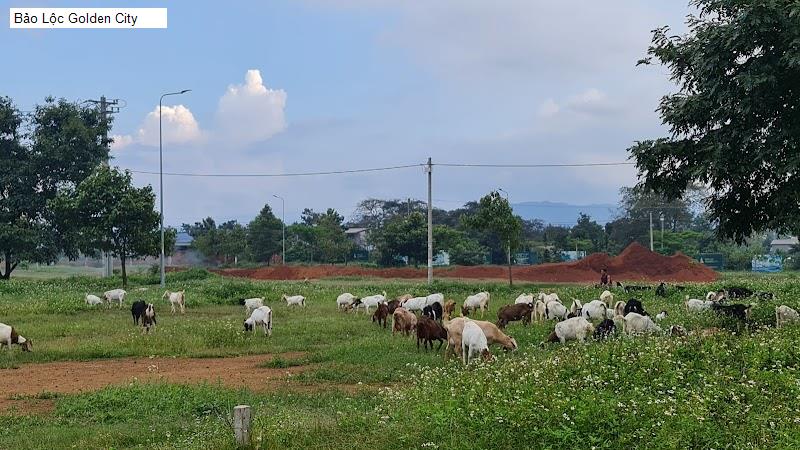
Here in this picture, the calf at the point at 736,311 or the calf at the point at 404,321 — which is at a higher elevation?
the calf at the point at 736,311

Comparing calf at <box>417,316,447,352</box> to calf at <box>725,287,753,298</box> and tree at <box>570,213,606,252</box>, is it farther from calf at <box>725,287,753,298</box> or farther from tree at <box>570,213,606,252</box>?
tree at <box>570,213,606,252</box>

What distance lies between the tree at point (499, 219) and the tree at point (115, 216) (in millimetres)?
17031

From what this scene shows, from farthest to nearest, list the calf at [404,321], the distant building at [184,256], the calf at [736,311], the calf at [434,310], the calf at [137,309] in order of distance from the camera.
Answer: the distant building at [184,256]
the calf at [137,309]
the calf at [434,310]
the calf at [404,321]
the calf at [736,311]

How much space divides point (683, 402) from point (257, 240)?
244ft

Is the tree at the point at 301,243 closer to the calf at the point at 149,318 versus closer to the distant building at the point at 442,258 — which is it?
the distant building at the point at 442,258

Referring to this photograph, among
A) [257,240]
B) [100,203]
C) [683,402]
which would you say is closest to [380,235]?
[257,240]

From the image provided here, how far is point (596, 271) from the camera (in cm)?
5103

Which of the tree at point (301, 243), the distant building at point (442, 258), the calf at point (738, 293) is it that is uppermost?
the tree at point (301, 243)

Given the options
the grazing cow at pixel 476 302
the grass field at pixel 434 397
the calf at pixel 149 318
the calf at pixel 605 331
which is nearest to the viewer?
the grass field at pixel 434 397

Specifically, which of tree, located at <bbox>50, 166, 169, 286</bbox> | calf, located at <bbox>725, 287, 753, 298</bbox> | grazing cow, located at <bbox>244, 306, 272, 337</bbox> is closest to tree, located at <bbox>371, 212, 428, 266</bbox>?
tree, located at <bbox>50, 166, 169, 286</bbox>

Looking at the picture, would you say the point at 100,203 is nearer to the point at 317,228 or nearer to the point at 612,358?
the point at 612,358

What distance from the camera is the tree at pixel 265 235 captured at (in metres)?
79.6

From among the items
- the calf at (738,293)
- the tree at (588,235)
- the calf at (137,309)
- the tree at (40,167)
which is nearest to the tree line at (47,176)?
the tree at (40,167)

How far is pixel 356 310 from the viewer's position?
2708 cm
